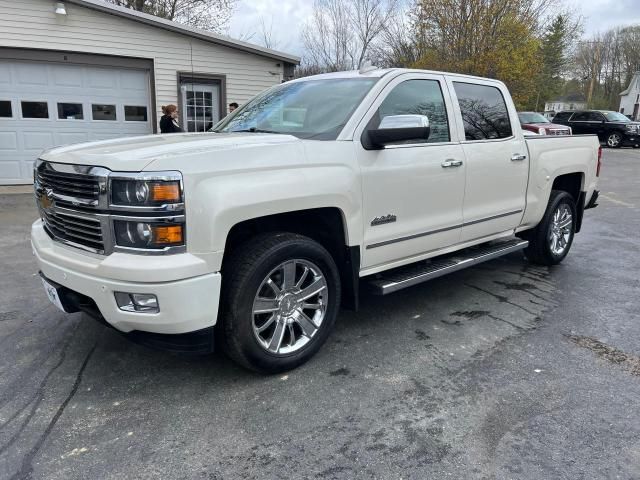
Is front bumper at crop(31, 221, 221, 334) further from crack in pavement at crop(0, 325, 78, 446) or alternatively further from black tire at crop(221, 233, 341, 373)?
crack in pavement at crop(0, 325, 78, 446)

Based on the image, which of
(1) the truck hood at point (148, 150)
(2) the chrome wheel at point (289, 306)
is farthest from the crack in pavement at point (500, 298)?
(1) the truck hood at point (148, 150)

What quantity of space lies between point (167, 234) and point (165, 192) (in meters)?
0.22

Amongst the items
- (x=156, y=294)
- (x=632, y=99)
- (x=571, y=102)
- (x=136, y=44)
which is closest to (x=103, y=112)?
(x=136, y=44)

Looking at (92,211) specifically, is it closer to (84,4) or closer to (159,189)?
(159,189)

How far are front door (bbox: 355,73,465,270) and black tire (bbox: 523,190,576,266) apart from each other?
5.65 feet

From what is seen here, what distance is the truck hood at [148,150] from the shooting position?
109 inches

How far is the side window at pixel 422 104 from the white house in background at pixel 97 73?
9.02 m

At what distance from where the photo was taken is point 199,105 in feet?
41.6

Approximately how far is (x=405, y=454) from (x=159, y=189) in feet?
6.09

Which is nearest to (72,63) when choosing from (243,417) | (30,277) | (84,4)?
(84,4)

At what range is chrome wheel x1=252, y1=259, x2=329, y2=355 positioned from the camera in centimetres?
330

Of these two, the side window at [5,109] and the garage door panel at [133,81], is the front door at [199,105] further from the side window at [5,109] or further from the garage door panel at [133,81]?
the side window at [5,109]

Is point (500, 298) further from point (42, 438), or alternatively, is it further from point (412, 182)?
point (42, 438)

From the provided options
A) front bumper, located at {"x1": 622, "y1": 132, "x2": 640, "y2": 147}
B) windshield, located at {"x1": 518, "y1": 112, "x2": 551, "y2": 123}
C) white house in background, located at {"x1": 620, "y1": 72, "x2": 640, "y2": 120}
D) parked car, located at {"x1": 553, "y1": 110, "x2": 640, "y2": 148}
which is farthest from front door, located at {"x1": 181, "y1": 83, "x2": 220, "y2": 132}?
white house in background, located at {"x1": 620, "y1": 72, "x2": 640, "y2": 120}
